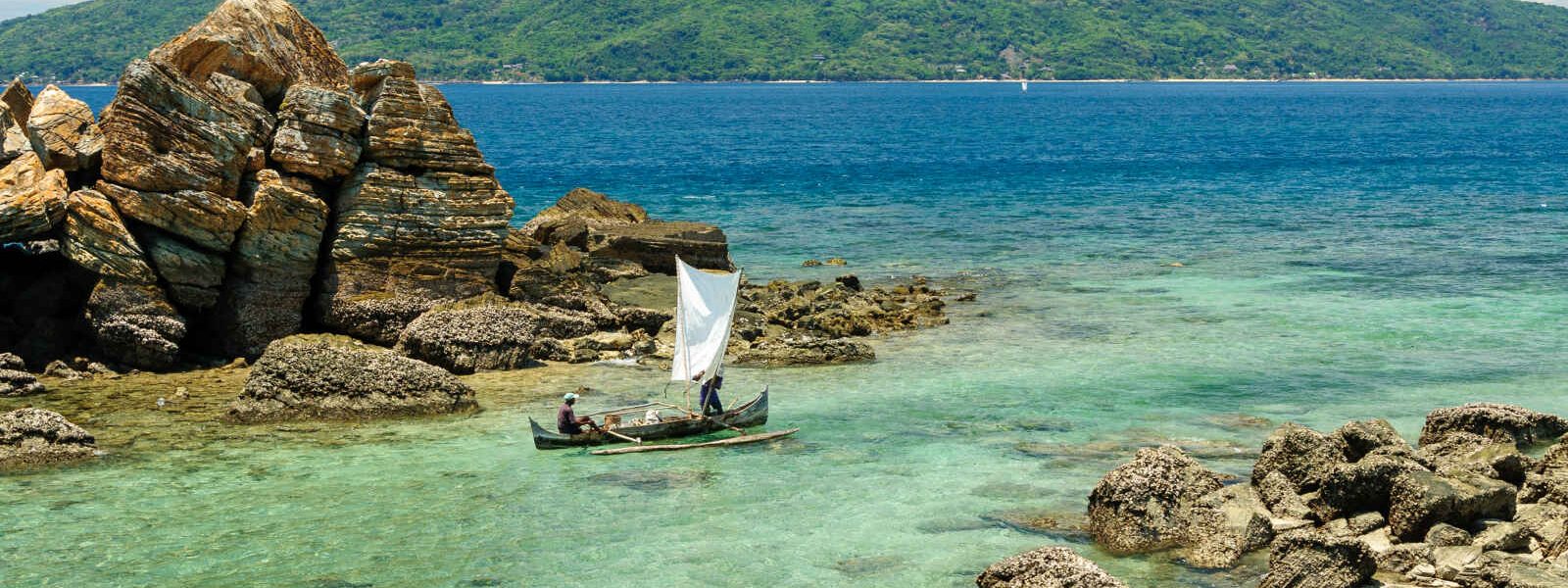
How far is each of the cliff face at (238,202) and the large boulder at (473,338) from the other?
1628 mm

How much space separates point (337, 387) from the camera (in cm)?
3134

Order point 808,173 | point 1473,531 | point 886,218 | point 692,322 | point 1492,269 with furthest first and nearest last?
point 808,173 → point 886,218 → point 1492,269 → point 692,322 → point 1473,531

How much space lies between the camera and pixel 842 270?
53.2 m

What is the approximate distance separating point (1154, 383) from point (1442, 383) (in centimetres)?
694

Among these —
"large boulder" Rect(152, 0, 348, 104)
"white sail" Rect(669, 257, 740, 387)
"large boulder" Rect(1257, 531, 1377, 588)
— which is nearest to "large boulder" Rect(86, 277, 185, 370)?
"large boulder" Rect(152, 0, 348, 104)

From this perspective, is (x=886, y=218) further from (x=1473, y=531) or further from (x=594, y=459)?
(x=1473, y=531)

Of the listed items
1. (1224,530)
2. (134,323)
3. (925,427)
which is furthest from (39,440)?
(1224,530)

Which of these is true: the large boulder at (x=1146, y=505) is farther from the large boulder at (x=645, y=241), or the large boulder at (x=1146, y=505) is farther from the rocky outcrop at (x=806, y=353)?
the large boulder at (x=645, y=241)

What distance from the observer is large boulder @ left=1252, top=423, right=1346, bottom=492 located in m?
23.8

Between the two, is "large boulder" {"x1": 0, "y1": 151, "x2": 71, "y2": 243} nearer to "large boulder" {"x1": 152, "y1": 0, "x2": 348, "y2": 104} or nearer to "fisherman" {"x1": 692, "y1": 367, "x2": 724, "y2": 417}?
"large boulder" {"x1": 152, "y1": 0, "x2": 348, "y2": 104}

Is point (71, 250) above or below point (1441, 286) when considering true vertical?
above

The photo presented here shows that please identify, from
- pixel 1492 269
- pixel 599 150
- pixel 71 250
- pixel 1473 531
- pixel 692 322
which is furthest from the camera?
pixel 599 150

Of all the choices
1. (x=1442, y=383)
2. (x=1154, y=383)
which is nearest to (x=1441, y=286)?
(x=1442, y=383)

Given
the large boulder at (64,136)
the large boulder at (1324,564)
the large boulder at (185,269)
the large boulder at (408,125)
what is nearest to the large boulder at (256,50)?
the large boulder at (408,125)
